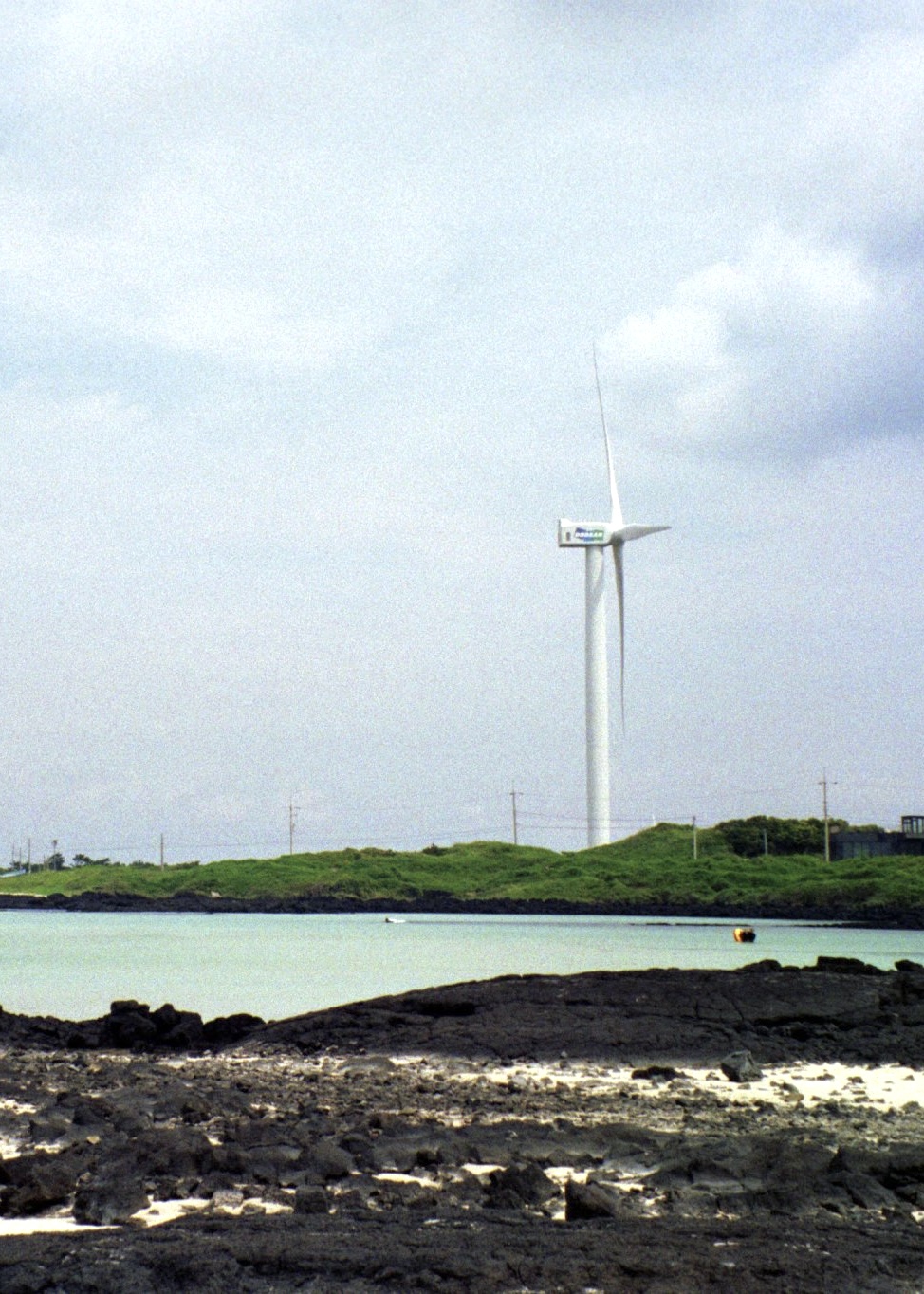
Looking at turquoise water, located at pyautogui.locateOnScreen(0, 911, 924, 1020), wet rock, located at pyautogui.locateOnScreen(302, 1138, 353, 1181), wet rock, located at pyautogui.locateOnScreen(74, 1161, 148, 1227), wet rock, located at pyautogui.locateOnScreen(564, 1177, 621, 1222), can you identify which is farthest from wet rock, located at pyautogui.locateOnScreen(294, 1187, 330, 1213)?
turquoise water, located at pyautogui.locateOnScreen(0, 911, 924, 1020)

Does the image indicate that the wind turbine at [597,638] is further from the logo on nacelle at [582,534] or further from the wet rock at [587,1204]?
the wet rock at [587,1204]

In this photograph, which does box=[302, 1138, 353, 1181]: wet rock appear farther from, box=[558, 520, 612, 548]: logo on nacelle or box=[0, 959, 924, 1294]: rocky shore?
box=[558, 520, 612, 548]: logo on nacelle

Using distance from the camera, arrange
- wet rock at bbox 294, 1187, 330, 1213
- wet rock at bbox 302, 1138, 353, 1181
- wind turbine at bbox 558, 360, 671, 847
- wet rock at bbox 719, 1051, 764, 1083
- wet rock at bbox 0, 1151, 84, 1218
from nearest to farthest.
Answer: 1. wet rock at bbox 294, 1187, 330, 1213
2. wet rock at bbox 0, 1151, 84, 1218
3. wet rock at bbox 302, 1138, 353, 1181
4. wet rock at bbox 719, 1051, 764, 1083
5. wind turbine at bbox 558, 360, 671, 847

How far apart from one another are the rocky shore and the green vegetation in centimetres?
6785

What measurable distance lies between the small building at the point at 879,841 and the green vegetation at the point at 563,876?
2.44 meters

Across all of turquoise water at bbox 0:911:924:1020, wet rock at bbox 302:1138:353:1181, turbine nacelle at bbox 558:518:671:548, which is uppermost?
turbine nacelle at bbox 558:518:671:548

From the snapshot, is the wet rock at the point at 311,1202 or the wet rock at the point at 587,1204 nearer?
the wet rock at the point at 587,1204

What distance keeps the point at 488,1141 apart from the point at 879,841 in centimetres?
9738

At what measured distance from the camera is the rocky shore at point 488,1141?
7.83m

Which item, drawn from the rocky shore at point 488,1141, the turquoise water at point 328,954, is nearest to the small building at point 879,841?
the turquoise water at point 328,954

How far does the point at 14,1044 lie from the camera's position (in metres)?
20.3

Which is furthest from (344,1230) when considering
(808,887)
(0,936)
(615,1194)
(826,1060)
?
(808,887)

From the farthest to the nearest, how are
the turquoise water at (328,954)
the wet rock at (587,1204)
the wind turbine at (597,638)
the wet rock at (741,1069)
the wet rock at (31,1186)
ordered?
the wind turbine at (597,638) → the turquoise water at (328,954) → the wet rock at (741,1069) → the wet rock at (31,1186) → the wet rock at (587,1204)

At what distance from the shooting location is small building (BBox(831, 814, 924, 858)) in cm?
10181
